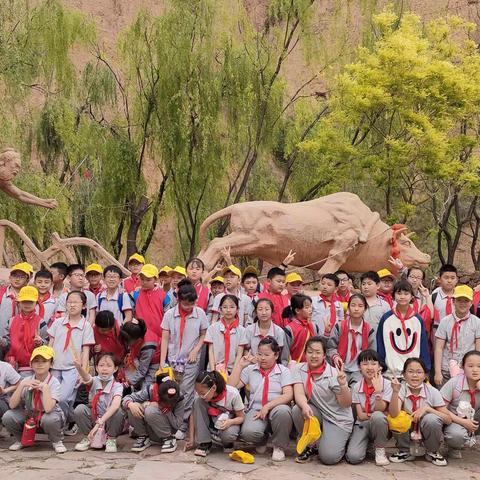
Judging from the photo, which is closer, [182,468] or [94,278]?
[182,468]

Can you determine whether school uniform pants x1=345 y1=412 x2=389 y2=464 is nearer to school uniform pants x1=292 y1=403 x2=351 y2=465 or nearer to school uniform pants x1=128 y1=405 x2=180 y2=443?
Result: school uniform pants x1=292 y1=403 x2=351 y2=465

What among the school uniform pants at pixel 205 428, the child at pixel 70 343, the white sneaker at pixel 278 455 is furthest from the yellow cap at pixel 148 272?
the white sneaker at pixel 278 455

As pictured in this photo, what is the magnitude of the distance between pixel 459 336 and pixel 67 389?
3426 mm

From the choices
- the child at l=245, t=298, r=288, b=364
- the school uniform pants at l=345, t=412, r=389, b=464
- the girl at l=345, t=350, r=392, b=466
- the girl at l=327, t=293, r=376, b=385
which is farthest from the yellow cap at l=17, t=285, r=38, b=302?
the school uniform pants at l=345, t=412, r=389, b=464

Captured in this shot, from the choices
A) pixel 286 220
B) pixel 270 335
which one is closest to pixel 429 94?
pixel 286 220

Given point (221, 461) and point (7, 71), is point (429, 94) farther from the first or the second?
point (221, 461)

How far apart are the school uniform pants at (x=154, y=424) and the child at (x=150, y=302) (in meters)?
1.05

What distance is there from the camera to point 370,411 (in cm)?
605

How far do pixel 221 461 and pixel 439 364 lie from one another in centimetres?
210

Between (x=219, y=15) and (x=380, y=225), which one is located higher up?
(x=219, y=15)

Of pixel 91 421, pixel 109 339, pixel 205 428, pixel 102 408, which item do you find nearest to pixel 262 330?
pixel 205 428

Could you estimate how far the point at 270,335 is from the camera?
661 centimetres

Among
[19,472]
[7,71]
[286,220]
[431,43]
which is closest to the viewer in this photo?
[19,472]

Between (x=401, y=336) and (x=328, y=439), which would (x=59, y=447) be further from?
(x=401, y=336)
